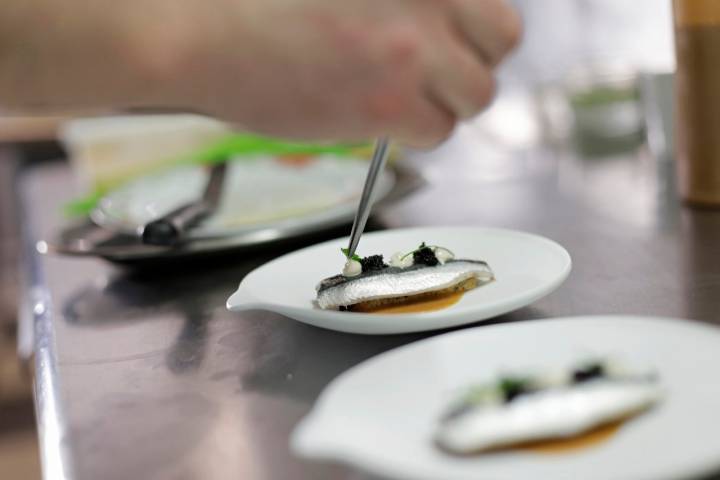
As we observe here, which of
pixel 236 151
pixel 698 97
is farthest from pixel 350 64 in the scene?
pixel 236 151

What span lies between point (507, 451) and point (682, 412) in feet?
0.41

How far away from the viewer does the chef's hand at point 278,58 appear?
2.24 feet

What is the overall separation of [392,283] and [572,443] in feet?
1.14

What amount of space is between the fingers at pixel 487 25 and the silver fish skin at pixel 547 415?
10.9 inches

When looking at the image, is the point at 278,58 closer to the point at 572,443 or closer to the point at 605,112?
the point at 572,443

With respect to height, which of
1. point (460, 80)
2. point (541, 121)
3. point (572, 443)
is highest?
point (460, 80)

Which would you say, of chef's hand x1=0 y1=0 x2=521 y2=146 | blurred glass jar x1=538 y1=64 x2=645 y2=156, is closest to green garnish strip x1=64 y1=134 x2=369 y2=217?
blurred glass jar x1=538 y1=64 x2=645 y2=156

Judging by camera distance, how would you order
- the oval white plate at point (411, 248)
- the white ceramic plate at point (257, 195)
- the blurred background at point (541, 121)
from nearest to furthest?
the oval white plate at point (411, 248)
the white ceramic plate at point (257, 195)
the blurred background at point (541, 121)

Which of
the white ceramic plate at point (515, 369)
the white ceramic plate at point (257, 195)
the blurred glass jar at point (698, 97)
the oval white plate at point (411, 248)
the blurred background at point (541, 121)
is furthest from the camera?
the blurred background at point (541, 121)

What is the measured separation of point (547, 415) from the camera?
59cm

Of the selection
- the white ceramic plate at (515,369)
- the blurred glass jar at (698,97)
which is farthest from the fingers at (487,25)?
the blurred glass jar at (698,97)

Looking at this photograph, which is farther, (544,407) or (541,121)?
(541,121)

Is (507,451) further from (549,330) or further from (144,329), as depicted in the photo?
(144,329)

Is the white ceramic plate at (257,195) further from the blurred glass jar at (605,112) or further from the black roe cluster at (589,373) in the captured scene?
the black roe cluster at (589,373)
